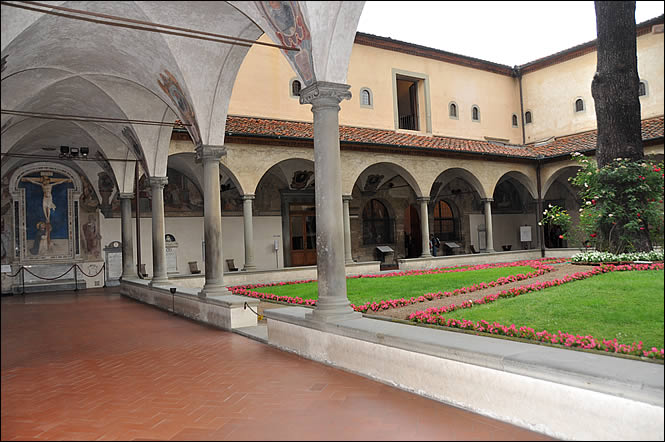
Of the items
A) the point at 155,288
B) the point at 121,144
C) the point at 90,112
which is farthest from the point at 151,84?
the point at 121,144

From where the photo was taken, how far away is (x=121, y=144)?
49.4 feet

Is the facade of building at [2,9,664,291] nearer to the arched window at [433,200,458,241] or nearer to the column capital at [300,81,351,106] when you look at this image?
the arched window at [433,200,458,241]

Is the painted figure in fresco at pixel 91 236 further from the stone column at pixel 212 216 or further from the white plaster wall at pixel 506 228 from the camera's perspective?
the white plaster wall at pixel 506 228

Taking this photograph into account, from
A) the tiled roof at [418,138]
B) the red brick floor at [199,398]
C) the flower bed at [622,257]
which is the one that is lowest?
the red brick floor at [199,398]

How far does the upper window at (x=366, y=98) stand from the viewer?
21062mm

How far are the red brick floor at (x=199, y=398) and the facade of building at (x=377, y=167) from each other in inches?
342

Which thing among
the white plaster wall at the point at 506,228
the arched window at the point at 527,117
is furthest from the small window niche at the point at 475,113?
the white plaster wall at the point at 506,228

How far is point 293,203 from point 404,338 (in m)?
16.0

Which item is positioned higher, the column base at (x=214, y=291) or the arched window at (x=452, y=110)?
the arched window at (x=452, y=110)

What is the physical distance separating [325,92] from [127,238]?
40.5ft

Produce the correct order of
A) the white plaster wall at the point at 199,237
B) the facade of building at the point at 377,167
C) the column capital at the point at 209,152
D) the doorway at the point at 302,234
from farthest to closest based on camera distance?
1. the doorway at the point at 302,234
2. the white plaster wall at the point at 199,237
3. the facade of building at the point at 377,167
4. the column capital at the point at 209,152

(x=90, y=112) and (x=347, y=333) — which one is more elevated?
(x=90, y=112)

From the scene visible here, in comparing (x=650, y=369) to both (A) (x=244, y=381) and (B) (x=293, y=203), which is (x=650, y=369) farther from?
(B) (x=293, y=203)

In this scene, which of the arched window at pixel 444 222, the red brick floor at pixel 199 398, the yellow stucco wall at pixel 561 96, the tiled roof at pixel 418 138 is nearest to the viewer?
the red brick floor at pixel 199 398
